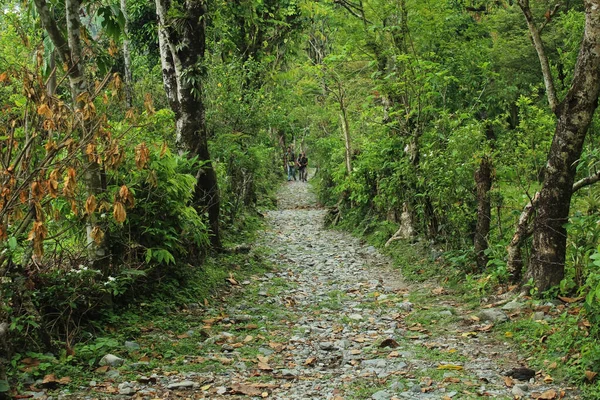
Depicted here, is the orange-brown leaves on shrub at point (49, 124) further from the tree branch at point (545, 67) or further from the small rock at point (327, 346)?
the tree branch at point (545, 67)

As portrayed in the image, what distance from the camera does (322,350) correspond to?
269 inches

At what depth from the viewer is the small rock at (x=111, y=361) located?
18.2ft

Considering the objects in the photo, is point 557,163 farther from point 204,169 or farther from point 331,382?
point 204,169

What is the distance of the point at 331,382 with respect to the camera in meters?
5.70

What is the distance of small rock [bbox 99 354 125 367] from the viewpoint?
18.2 feet

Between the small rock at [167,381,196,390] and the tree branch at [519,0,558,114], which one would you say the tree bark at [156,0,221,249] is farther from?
the tree branch at [519,0,558,114]

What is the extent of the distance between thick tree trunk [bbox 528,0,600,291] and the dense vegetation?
0.02 meters

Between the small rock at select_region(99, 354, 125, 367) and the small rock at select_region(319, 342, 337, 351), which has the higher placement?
the small rock at select_region(99, 354, 125, 367)

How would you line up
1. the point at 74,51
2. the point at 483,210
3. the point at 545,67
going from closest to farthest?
the point at 74,51 → the point at 545,67 → the point at 483,210

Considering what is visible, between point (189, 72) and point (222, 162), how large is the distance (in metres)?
4.27

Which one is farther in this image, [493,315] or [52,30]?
[493,315]

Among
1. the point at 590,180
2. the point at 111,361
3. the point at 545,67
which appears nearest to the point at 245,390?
the point at 111,361

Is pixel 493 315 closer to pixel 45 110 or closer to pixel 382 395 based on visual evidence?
pixel 382 395

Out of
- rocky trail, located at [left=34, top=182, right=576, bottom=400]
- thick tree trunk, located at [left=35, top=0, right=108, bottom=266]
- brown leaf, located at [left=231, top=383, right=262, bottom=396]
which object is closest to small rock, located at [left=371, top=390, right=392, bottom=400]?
rocky trail, located at [left=34, top=182, right=576, bottom=400]
